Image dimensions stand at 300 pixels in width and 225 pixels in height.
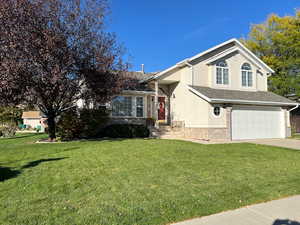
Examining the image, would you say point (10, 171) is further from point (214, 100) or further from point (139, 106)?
point (139, 106)

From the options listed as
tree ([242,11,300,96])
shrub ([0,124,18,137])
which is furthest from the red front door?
tree ([242,11,300,96])

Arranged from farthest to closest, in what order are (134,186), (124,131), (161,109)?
(161,109) < (124,131) < (134,186)

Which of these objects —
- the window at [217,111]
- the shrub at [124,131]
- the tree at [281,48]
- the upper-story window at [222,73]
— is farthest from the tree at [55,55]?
the tree at [281,48]

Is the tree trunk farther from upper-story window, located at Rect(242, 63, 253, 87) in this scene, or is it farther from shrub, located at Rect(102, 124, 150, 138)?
upper-story window, located at Rect(242, 63, 253, 87)

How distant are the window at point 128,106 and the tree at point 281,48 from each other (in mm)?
17415

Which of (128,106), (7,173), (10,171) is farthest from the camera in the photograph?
(128,106)

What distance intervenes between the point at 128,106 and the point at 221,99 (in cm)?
707

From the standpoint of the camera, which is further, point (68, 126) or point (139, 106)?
point (139, 106)

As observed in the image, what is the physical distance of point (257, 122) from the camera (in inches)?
566

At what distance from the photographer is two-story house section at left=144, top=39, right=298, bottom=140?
1319 cm

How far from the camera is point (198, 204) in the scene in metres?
3.71

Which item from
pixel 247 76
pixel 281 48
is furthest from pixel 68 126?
pixel 281 48

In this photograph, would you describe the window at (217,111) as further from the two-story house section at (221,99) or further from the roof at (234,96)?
the roof at (234,96)

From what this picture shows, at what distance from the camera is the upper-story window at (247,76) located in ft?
53.0
